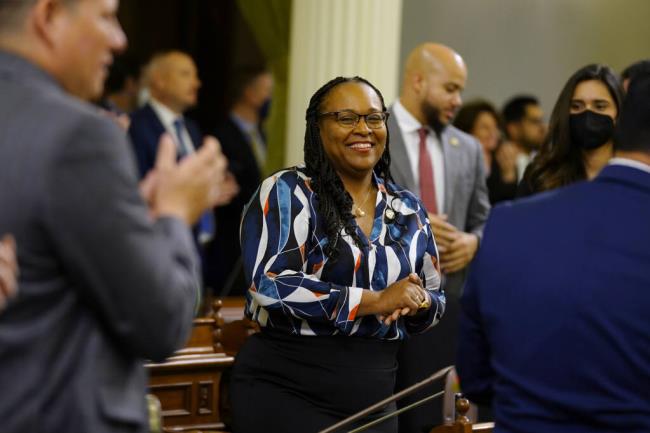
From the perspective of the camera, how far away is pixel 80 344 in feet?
6.97

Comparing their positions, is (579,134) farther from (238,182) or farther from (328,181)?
(238,182)

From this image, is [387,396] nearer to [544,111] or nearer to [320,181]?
[320,181]

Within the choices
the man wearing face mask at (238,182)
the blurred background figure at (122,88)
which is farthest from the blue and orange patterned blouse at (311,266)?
the blurred background figure at (122,88)

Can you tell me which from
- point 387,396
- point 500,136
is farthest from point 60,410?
point 500,136

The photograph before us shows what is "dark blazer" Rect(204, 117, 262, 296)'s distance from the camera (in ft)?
28.1

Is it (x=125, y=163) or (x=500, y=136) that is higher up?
(x=125, y=163)

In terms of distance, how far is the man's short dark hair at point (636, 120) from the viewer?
2.57m

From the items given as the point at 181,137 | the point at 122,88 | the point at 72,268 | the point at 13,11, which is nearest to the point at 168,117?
the point at 181,137

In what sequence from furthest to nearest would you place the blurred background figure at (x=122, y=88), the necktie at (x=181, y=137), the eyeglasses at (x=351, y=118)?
the blurred background figure at (x=122, y=88) < the necktie at (x=181, y=137) < the eyeglasses at (x=351, y=118)

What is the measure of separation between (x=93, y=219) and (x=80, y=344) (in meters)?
0.23

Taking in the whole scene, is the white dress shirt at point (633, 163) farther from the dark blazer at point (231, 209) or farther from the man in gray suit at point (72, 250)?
the dark blazer at point (231, 209)

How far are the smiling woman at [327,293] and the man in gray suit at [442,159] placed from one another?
3.49 feet

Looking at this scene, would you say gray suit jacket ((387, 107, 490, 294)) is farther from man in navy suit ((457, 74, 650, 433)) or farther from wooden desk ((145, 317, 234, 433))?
man in navy suit ((457, 74, 650, 433))

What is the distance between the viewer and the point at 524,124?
30.1 ft
